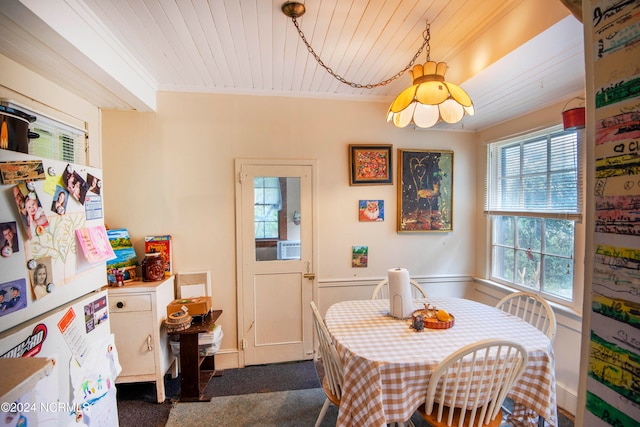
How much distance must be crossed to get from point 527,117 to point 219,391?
3.44 meters

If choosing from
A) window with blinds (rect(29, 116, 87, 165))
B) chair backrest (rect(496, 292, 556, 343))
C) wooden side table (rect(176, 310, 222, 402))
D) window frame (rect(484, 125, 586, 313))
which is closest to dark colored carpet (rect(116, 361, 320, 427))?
wooden side table (rect(176, 310, 222, 402))

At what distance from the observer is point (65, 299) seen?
117 centimetres

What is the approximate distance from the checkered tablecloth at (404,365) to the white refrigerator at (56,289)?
1118 millimetres

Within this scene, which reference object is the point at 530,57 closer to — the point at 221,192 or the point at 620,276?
the point at 620,276

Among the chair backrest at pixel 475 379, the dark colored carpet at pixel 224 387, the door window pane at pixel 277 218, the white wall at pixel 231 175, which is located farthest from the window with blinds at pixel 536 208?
the dark colored carpet at pixel 224 387

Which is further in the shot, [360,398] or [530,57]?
[530,57]

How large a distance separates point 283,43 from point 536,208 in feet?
7.83

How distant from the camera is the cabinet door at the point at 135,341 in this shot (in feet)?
6.83

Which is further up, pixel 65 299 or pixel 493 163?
pixel 493 163

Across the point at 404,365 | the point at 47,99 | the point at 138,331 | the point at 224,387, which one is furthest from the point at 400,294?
the point at 47,99

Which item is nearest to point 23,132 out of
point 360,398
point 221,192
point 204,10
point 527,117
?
point 204,10

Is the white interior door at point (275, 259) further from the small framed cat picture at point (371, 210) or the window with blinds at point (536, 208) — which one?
the window with blinds at point (536, 208)

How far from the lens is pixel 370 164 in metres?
2.77

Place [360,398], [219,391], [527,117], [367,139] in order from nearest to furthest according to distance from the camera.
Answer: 1. [360,398]
2. [219,391]
3. [527,117]
4. [367,139]
